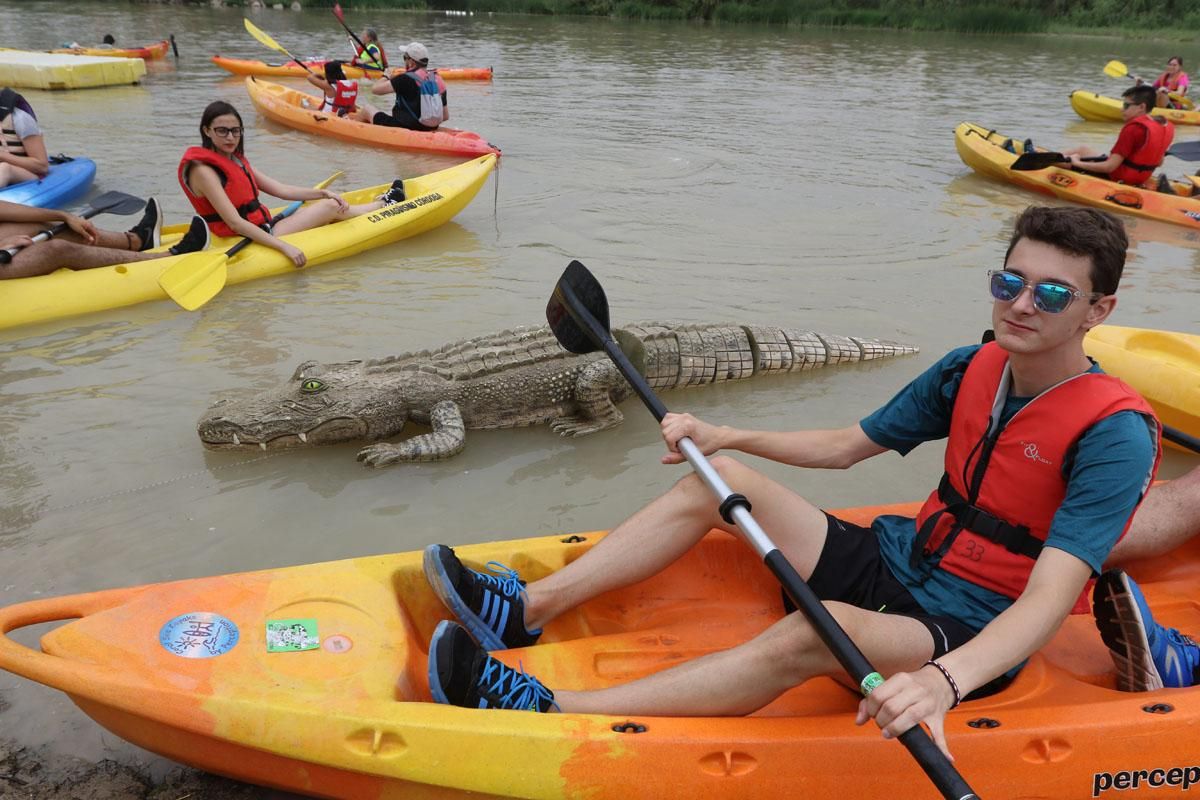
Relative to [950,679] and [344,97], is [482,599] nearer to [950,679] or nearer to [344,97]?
[950,679]

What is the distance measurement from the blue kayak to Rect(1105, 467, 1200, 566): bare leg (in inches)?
318

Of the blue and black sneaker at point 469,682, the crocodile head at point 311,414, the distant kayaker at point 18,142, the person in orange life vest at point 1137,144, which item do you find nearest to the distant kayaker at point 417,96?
the distant kayaker at point 18,142

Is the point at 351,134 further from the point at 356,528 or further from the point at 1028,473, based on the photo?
the point at 1028,473

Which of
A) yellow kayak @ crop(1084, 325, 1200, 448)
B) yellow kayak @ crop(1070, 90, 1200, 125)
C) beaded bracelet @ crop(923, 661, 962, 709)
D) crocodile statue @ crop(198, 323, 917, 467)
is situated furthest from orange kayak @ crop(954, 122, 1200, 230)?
beaded bracelet @ crop(923, 661, 962, 709)

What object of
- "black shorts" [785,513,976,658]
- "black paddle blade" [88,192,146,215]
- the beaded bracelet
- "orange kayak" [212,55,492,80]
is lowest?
"black shorts" [785,513,976,658]

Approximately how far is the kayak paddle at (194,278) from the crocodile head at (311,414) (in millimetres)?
1634

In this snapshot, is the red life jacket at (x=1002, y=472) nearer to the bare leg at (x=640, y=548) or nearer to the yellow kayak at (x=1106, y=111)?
the bare leg at (x=640, y=548)

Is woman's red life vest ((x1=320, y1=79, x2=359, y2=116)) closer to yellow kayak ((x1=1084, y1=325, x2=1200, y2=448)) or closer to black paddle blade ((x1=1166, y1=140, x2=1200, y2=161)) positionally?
black paddle blade ((x1=1166, y1=140, x2=1200, y2=161))

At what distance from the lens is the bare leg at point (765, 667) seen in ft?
7.44

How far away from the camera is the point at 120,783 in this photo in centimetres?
253

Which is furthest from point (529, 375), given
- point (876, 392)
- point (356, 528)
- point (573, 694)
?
point (573, 694)

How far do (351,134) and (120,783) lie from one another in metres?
10.5

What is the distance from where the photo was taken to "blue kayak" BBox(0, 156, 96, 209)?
7.66 meters

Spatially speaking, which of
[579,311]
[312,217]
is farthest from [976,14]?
[579,311]
